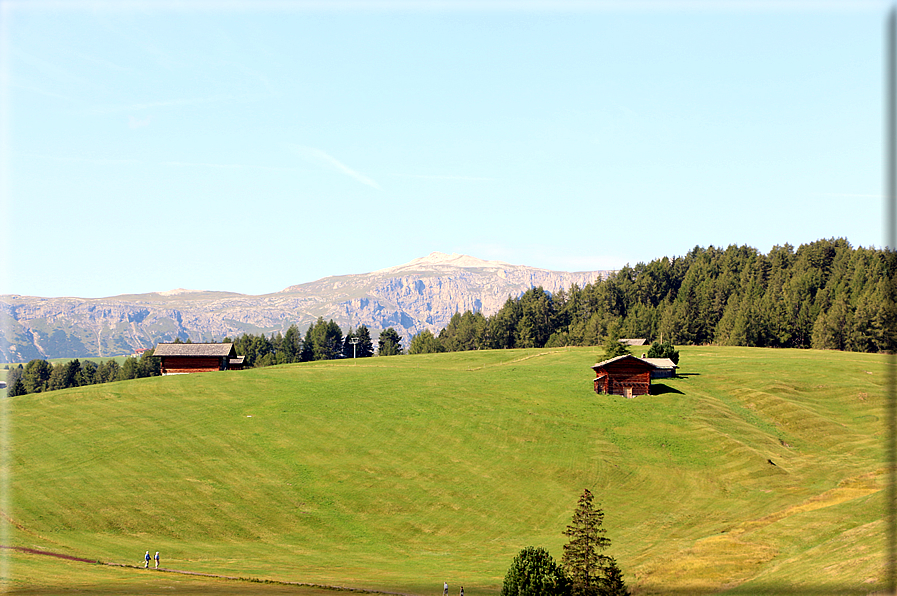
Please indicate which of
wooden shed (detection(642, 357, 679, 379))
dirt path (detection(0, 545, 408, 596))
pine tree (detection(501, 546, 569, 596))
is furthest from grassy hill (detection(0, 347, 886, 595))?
pine tree (detection(501, 546, 569, 596))

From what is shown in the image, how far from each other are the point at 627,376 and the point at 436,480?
45.4 meters

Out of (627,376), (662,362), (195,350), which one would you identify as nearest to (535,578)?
(627,376)

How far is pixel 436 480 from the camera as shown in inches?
3066

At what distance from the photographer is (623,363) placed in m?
112

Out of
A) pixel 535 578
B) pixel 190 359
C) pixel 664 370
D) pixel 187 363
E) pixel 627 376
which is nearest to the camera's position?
pixel 535 578

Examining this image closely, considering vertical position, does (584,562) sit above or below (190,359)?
below

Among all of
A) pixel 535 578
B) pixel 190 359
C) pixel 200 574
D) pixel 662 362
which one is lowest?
pixel 200 574

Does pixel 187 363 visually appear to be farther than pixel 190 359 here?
Yes

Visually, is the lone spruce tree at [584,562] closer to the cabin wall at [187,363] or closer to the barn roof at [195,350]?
the barn roof at [195,350]

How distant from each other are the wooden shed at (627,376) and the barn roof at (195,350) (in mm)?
70148

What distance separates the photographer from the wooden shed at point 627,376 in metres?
111

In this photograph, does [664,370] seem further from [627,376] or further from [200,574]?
[200,574]

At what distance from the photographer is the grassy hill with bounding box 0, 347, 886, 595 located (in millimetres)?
54781

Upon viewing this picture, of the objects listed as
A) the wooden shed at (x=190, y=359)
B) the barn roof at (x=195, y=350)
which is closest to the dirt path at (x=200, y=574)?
the wooden shed at (x=190, y=359)
